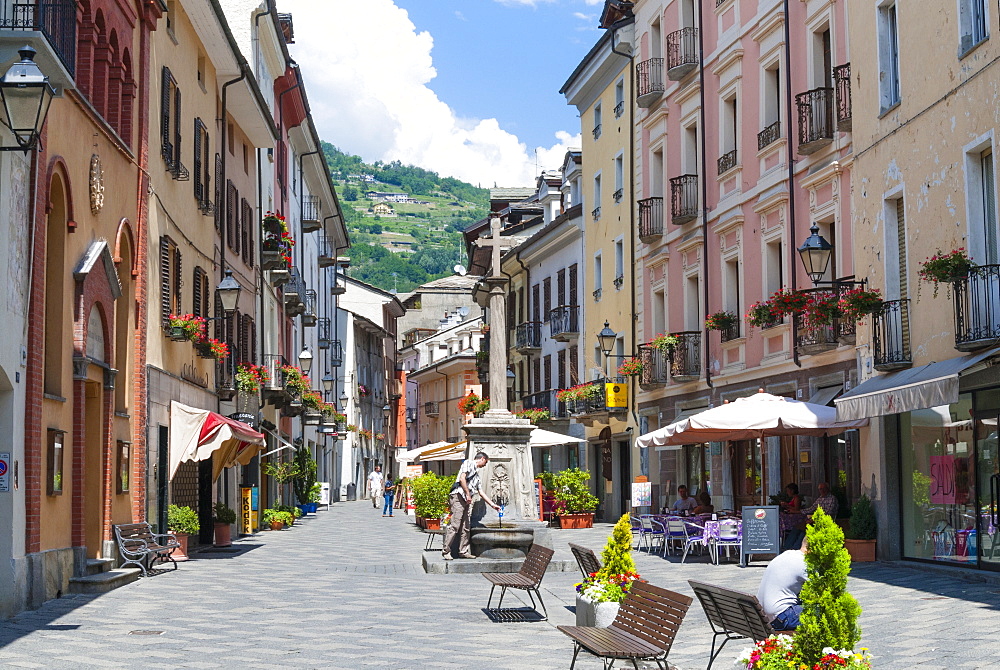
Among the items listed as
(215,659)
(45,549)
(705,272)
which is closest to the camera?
(215,659)

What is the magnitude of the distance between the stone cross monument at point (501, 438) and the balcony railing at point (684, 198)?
9065mm

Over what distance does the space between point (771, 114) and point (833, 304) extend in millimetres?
7320

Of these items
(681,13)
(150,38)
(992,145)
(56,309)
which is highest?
(681,13)

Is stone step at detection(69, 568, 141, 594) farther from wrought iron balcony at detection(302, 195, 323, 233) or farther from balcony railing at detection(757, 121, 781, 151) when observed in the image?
wrought iron balcony at detection(302, 195, 323, 233)

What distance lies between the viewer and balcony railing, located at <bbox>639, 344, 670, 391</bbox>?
3269cm

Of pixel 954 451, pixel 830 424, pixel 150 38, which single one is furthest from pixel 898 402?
pixel 150 38

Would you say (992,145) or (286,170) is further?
(286,170)

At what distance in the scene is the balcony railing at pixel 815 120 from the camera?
76.7 ft

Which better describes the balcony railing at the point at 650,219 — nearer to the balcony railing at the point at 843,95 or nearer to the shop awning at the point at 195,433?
the balcony railing at the point at 843,95

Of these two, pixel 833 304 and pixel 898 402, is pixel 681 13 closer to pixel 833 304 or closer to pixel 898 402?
pixel 833 304

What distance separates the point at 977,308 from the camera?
16.3 m

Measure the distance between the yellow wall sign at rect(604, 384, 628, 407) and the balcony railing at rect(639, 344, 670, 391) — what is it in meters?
2.07

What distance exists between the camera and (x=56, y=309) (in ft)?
52.1

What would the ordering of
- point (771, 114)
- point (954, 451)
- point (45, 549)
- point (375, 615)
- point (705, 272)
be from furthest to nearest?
point (705, 272), point (771, 114), point (954, 451), point (45, 549), point (375, 615)
